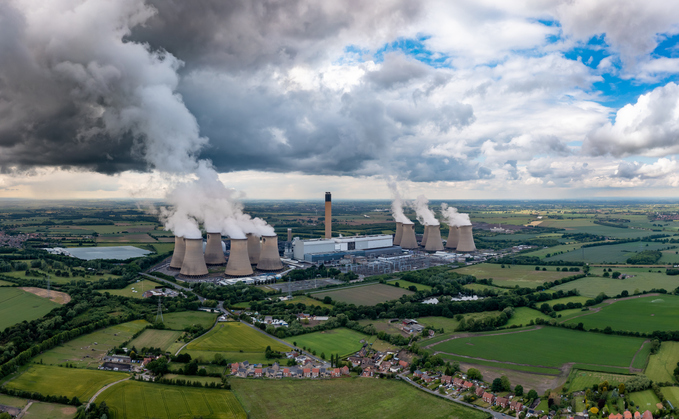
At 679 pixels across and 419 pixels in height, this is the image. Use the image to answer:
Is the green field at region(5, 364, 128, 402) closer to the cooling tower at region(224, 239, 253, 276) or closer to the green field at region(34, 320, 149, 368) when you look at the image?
the green field at region(34, 320, 149, 368)

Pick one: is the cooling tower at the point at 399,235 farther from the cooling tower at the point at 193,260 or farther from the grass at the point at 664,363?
the grass at the point at 664,363

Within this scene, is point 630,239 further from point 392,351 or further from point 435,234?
point 392,351

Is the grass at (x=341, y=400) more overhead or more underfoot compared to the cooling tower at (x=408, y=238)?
more underfoot

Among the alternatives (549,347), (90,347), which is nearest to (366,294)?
(549,347)

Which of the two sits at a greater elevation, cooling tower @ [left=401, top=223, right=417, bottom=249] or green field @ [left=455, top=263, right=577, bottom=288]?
cooling tower @ [left=401, top=223, right=417, bottom=249]

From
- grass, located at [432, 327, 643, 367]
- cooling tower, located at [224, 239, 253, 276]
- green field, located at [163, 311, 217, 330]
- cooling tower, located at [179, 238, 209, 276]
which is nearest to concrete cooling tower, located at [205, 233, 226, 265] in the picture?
cooling tower, located at [179, 238, 209, 276]

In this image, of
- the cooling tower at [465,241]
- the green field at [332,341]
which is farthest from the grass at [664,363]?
the cooling tower at [465,241]

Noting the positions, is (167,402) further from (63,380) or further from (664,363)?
(664,363)

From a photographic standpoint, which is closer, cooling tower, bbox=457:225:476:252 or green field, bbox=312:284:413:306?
green field, bbox=312:284:413:306

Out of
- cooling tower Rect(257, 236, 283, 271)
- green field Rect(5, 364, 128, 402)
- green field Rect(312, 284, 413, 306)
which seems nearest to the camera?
green field Rect(5, 364, 128, 402)
